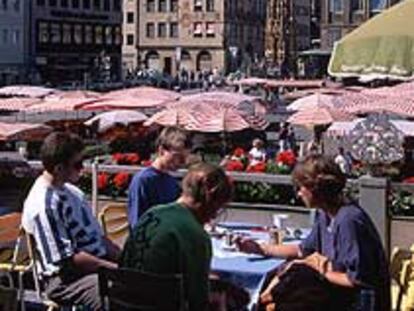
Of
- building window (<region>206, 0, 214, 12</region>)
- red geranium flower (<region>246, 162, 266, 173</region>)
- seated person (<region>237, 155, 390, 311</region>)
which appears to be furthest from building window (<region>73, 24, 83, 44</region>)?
seated person (<region>237, 155, 390, 311</region>)

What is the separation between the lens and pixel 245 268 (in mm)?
7652

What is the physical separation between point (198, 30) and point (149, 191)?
363 ft

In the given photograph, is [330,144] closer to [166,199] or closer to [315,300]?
[166,199]

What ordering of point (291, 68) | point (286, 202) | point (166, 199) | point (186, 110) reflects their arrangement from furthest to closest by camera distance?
point (291, 68), point (186, 110), point (286, 202), point (166, 199)

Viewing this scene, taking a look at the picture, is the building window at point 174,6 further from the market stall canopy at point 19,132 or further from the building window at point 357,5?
the market stall canopy at point 19,132

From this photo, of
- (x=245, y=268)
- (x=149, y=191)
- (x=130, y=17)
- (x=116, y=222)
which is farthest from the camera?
(x=130, y=17)

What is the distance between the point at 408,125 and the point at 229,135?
11.4m

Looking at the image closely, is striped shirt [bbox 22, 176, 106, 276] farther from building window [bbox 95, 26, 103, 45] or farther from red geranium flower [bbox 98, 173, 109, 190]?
building window [bbox 95, 26, 103, 45]

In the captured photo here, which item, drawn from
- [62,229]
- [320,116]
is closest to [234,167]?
[320,116]

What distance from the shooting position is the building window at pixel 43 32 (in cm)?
9131

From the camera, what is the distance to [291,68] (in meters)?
47.9

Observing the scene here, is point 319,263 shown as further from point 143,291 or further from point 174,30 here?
point 174,30

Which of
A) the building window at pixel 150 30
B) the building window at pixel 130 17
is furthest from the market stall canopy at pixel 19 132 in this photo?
the building window at pixel 130 17

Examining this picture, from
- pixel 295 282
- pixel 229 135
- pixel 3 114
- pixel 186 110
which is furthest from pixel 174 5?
pixel 295 282
